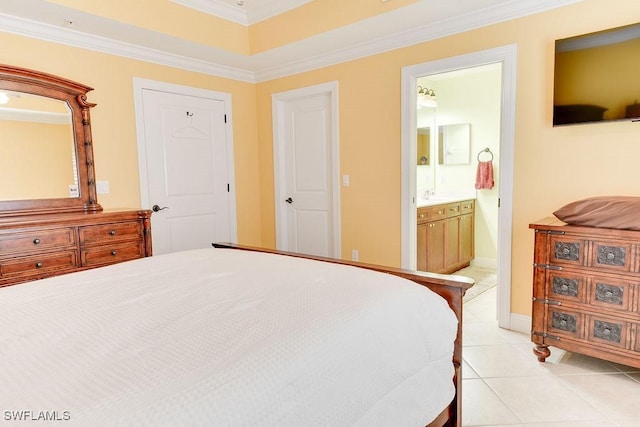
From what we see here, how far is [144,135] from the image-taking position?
11.4 feet

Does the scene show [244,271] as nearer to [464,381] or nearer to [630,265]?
[464,381]

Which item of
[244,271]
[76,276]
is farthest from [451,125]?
[76,276]

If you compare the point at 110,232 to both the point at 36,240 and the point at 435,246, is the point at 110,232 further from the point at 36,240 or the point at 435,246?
the point at 435,246

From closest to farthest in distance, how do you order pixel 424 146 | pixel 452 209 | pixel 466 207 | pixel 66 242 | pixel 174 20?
pixel 66 242, pixel 174 20, pixel 452 209, pixel 466 207, pixel 424 146

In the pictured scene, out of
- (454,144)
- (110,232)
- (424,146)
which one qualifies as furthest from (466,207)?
(110,232)

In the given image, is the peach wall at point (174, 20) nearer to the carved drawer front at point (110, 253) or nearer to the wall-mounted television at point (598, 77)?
the carved drawer front at point (110, 253)

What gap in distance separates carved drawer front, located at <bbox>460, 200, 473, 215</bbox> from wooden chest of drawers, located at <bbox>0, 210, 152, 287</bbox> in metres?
3.41

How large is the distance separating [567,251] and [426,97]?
3172 millimetres

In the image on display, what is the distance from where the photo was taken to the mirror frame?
268 cm

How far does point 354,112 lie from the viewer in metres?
3.63

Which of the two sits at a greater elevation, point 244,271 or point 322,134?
point 322,134

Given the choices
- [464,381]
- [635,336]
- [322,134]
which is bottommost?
[464,381]

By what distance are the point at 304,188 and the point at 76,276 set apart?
2769 millimetres

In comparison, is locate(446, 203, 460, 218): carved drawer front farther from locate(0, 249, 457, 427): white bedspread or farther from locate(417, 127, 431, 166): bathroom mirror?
locate(0, 249, 457, 427): white bedspread
